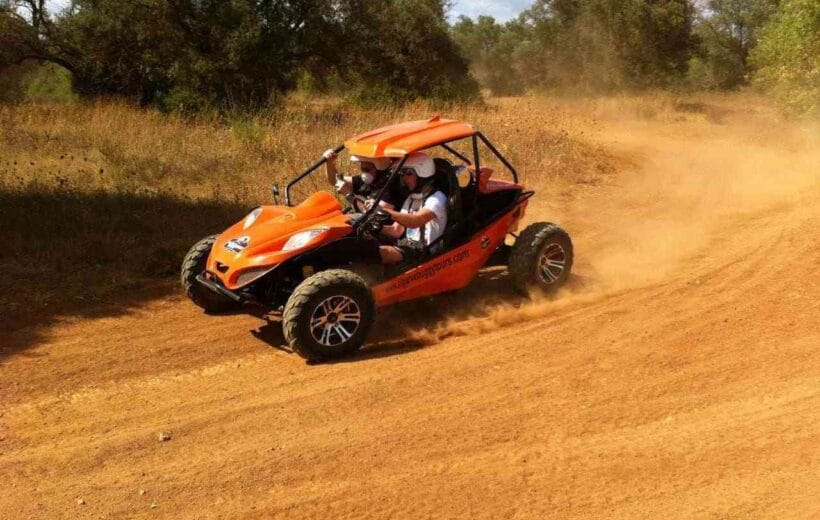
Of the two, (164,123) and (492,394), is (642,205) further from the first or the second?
(164,123)

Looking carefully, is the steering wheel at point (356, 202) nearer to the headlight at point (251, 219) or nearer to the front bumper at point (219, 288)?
the headlight at point (251, 219)

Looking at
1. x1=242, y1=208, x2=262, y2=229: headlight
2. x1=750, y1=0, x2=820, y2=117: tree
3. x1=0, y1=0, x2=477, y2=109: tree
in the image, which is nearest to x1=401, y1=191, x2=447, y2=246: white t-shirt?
x1=242, y1=208, x2=262, y2=229: headlight

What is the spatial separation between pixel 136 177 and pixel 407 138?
604 cm

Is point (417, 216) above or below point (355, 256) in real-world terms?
above

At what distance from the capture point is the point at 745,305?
668 centimetres

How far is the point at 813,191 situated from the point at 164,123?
11.6 metres

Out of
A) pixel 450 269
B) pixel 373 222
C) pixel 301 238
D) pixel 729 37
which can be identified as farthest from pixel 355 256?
pixel 729 37

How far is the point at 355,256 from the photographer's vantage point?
6.16 metres

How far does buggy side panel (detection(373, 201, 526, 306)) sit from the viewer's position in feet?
20.7

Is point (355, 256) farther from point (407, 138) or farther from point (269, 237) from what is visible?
point (407, 138)

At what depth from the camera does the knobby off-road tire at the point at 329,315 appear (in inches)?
216

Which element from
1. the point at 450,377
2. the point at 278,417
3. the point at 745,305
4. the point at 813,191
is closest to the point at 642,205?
the point at 813,191

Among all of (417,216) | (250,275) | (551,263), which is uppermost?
(417,216)

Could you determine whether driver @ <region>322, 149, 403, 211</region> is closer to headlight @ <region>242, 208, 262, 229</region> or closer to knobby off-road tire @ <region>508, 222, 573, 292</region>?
headlight @ <region>242, 208, 262, 229</region>
